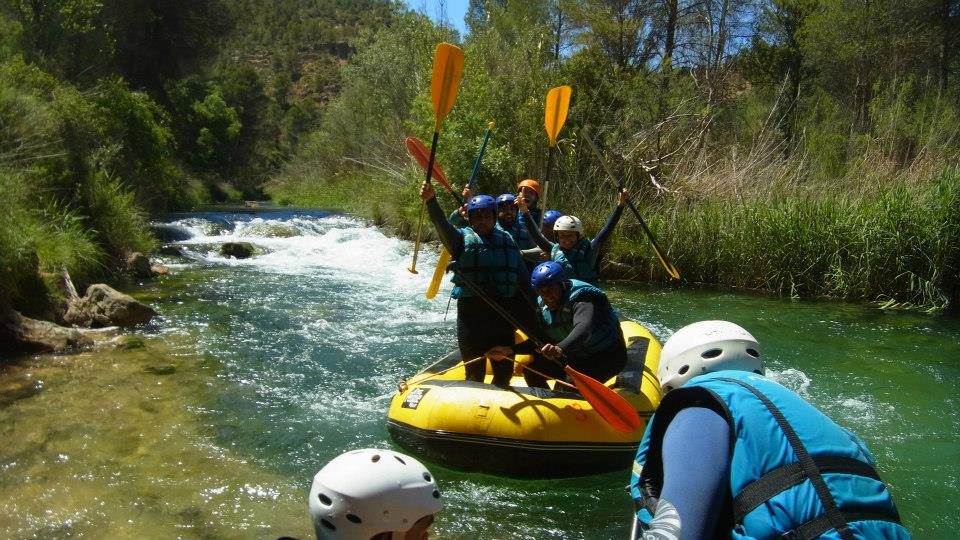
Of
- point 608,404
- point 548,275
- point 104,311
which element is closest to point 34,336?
point 104,311

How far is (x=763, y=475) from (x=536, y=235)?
4.85 meters

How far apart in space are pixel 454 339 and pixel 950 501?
443 centimetres

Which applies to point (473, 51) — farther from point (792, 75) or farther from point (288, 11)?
point (288, 11)

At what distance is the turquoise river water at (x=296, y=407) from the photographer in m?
3.94

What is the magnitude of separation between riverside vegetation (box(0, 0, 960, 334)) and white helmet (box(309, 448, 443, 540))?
6.12 meters

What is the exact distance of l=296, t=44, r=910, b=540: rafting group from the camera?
1.39m

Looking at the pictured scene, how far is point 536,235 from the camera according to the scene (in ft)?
20.4

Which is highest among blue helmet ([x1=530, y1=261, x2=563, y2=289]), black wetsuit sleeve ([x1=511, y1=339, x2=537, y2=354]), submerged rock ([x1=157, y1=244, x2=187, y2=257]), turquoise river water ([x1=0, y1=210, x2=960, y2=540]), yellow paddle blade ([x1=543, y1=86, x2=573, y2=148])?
yellow paddle blade ([x1=543, y1=86, x2=573, y2=148])

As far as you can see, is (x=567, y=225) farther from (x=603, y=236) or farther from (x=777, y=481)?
(x=777, y=481)

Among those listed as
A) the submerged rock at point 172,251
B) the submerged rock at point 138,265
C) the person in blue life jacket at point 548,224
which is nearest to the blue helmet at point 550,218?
the person in blue life jacket at point 548,224

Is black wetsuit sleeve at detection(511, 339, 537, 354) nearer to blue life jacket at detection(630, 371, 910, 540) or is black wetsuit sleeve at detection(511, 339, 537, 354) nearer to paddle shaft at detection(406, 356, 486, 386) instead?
paddle shaft at detection(406, 356, 486, 386)

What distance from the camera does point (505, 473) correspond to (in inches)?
172

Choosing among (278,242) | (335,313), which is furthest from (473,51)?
(335,313)

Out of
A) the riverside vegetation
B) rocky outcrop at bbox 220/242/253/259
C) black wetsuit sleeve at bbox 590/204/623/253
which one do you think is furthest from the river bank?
rocky outcrop at bbox 220/242/253/259
